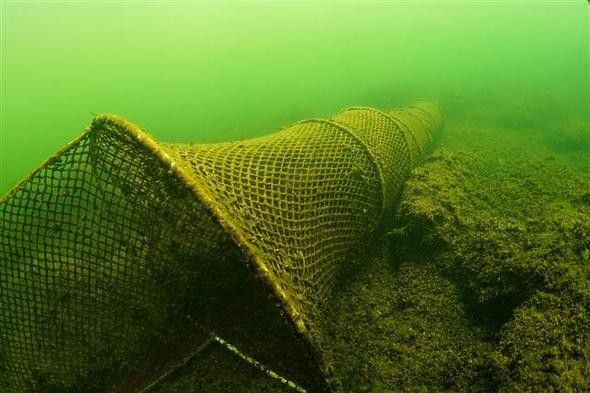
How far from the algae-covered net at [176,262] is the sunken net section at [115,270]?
11mm

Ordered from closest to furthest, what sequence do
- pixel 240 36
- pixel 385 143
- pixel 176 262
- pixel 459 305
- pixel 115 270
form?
pixel 176 262 < pixel 115 270 < pixel 459 305 < pixel 385 143 < pixel 240 36

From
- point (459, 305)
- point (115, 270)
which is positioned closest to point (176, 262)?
point (115, 270)

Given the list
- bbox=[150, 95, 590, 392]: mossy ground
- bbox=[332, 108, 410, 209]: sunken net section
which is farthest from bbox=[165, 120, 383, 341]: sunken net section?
bbox=[150, 95, 590, 392]: mossy ground

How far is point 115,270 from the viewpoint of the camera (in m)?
3.06

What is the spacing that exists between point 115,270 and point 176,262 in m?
0.67

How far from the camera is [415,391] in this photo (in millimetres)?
2996

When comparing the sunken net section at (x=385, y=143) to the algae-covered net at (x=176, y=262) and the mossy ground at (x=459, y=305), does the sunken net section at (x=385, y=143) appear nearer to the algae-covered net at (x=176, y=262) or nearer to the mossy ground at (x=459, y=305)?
the mossy ground at (x=459, y=305)

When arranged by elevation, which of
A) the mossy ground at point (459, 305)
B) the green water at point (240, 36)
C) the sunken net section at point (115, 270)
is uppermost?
the green water at point (240, 36)

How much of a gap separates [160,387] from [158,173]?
2180 millimetres

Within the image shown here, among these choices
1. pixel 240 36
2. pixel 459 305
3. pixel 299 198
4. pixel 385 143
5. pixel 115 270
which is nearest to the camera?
pixel 115 270

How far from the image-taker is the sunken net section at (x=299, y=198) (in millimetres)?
2572

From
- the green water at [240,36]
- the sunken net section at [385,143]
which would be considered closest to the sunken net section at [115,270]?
the sunken net section at [385,143]

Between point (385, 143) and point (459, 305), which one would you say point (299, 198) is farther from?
point (385, 143)

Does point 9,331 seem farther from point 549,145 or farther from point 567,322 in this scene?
point 549,145
